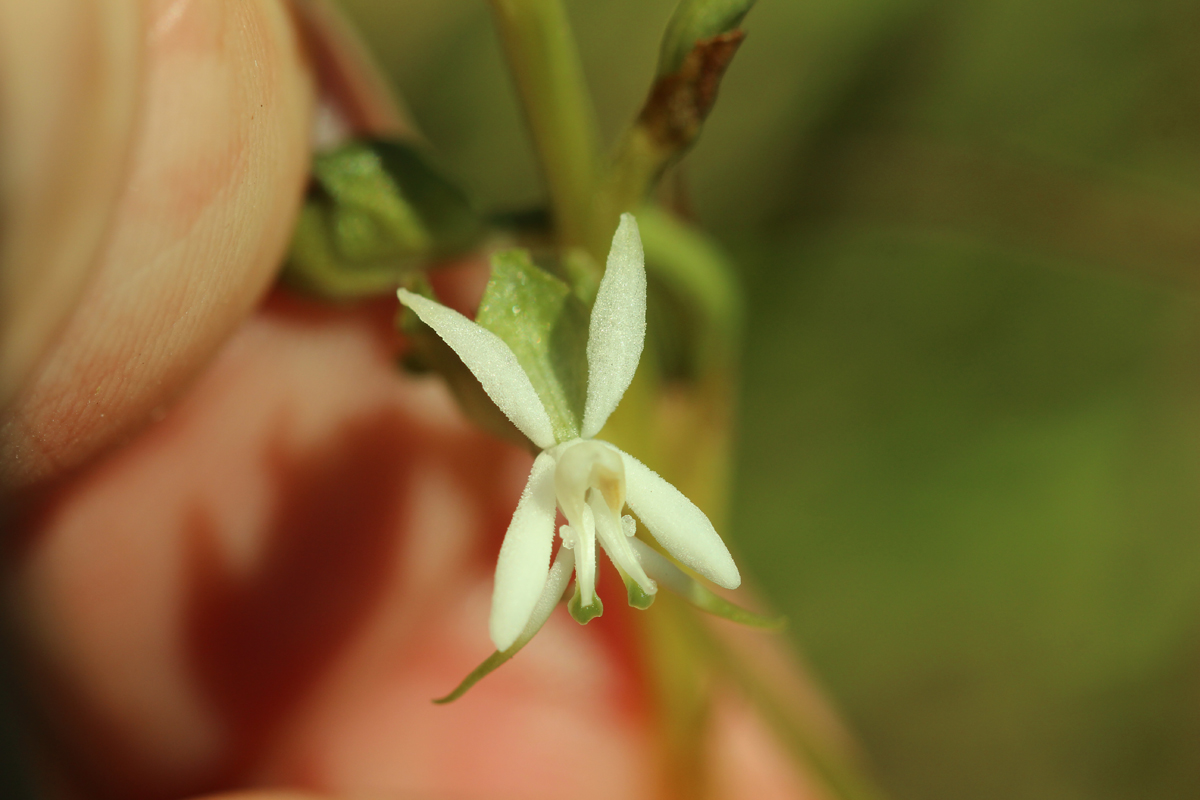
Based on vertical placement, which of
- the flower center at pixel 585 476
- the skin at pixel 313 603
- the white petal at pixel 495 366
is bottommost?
the skin at pixel 313 603

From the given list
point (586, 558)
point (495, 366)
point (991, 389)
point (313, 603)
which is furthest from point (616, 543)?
point (991, 389)

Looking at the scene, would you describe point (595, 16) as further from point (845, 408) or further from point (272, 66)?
point (272, 66)

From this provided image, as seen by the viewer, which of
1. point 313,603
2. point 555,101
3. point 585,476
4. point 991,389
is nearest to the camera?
point 585,476

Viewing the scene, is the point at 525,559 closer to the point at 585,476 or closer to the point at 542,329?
the point at 585,476

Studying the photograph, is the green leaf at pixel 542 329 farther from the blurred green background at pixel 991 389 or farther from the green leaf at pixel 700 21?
the blurred green background at pixel 991 389

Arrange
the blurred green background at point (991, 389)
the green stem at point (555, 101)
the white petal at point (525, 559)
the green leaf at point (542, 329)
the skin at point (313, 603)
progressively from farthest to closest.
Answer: the blurred green background at point (991, 389)
the skin at point (313, 603)
the green stem at point (555, 101)
the green leaf at point (542, 329)
the white petal at point (525, 559)

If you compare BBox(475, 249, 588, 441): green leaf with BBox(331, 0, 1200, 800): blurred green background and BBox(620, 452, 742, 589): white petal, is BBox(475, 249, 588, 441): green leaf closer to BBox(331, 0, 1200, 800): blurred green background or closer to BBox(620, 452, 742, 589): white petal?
BBox(620, 452, 742, 589): white petal

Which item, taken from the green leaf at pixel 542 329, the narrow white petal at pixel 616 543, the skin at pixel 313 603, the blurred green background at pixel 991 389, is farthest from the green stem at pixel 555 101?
the blurred green background at pixel 991 389
